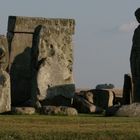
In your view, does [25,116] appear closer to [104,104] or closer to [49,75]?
[49,75]

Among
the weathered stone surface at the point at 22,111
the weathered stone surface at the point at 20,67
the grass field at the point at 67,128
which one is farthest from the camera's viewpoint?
the weathered stone surface at the point at 20,67

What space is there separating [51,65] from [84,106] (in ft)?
8.73

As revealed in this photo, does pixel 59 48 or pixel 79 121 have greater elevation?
pixel 59 48

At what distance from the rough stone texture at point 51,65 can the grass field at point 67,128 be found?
235 inches

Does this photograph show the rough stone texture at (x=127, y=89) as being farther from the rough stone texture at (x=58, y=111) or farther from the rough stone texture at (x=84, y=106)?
the rough stone texture at (x=58, y=111)

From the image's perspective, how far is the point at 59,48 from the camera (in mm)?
33750

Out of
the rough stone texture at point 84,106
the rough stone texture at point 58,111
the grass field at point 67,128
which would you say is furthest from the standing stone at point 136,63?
the grass field at point 67,128

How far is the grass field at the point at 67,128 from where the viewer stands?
20.8m

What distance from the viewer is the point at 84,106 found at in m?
30.8

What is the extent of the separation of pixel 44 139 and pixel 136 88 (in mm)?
12187

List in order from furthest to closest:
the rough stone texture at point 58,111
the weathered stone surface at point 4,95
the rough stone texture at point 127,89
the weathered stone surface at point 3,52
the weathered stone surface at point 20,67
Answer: the weathered stone surface at point 20,67
the rough stone texture at point 127,89
the weathered stone surface at point 3,52
the weathered stone surface at point 4,95
the rough stone texture at point 58,111

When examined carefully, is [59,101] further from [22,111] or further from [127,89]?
[22,111]

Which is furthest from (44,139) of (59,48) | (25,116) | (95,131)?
(59,48)

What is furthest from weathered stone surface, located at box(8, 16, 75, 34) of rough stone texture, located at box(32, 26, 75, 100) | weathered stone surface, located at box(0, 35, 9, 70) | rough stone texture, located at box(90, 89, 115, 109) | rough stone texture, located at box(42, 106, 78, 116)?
rough stone texture, located at box(42, 106, 78, 116)
